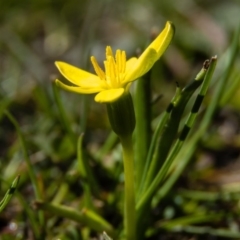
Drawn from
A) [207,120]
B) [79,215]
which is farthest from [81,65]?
[79,215]

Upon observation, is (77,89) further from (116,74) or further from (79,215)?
(79,215)

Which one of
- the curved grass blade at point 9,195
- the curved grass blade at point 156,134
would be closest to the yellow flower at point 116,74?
the curved grass blade at point 156,134

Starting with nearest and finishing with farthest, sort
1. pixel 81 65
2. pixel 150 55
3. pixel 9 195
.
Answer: pixel 150 55, pixel 9 195, pixel 81 65

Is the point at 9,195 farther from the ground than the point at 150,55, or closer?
closer

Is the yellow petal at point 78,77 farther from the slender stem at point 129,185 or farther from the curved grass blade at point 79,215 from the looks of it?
the curved grass blade at point 79,215

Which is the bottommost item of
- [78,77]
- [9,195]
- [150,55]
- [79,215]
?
[79,215]

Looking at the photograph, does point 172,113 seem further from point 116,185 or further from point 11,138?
point 11,138

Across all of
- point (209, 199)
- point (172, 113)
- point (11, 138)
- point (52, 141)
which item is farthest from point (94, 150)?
point (172, 113)

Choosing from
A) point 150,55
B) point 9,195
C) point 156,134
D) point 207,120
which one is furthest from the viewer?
point 207,120
